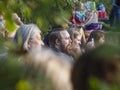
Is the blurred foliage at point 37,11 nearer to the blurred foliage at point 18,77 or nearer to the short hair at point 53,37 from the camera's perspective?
the blurred foliage at point 18,77

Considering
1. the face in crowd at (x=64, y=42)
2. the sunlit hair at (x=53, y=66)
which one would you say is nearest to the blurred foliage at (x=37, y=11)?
the sunlit hair at (x=53, y=66)

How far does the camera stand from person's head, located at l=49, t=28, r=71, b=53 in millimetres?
5307

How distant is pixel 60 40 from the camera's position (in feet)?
17.5

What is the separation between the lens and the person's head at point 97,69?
124cm

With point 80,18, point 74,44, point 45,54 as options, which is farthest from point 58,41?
point 80,18

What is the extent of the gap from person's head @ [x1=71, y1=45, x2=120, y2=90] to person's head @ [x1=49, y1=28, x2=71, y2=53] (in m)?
3.67

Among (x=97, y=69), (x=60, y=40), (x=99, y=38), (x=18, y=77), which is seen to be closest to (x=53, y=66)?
(x=97, y=69)

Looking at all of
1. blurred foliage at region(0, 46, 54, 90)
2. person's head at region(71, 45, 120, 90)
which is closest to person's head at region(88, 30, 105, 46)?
person's head at region(71, 45, 120, 90)

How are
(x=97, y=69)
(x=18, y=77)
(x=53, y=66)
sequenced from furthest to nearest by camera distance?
1. (x=53, y=66)
2. (x=97, y=69)
3. (x=18, y=77)

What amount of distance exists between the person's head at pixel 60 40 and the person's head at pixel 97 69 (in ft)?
12.0

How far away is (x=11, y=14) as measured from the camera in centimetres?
155

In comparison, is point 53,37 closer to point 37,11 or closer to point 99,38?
point 99,38

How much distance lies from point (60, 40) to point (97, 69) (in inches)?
153

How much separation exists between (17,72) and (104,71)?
0.29m
